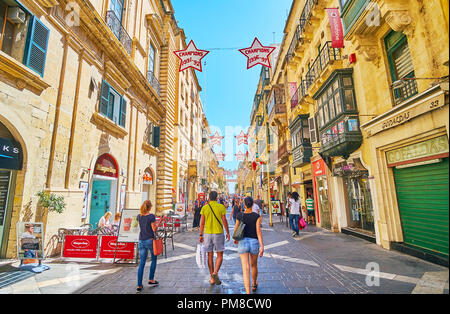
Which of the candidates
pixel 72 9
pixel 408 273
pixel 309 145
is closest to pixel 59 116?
pixel 72 9

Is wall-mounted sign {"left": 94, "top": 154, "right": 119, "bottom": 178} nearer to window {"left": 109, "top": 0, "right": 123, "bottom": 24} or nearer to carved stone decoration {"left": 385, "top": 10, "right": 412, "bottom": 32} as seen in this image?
window {"left": 109, "top": 0, "right": 123, "bottom": 24}

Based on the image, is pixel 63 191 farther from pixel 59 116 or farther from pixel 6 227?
pixel 59 116

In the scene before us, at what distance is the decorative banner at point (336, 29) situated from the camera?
9750mm

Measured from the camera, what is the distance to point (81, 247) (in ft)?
21.6

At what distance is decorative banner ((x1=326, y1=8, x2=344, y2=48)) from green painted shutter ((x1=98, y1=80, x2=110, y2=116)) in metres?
10.9

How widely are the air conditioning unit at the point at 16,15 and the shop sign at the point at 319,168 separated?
551 inches

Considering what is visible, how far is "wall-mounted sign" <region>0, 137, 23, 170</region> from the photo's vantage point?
5.56 m

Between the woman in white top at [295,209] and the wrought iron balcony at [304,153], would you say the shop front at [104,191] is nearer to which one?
the woman in white top at [295,209]

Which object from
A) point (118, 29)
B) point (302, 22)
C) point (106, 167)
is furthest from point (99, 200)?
point (302, 22)

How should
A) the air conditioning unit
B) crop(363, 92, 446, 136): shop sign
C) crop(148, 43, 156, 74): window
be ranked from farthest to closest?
crop(148, 43, 156, 74): window, the air conditioning unit, crop(363, 92, 446, 136): shop sign

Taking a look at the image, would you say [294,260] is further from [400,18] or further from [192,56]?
[192,56]

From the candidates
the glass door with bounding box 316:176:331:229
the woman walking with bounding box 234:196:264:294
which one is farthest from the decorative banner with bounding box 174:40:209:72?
the glass door with bounding box 316:176:331:229

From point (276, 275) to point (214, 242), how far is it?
1775 millimetres

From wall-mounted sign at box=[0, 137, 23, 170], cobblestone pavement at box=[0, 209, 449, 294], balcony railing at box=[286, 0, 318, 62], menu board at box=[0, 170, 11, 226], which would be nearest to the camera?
cobblestone pavement at box=[0, 209, 449, 294]
